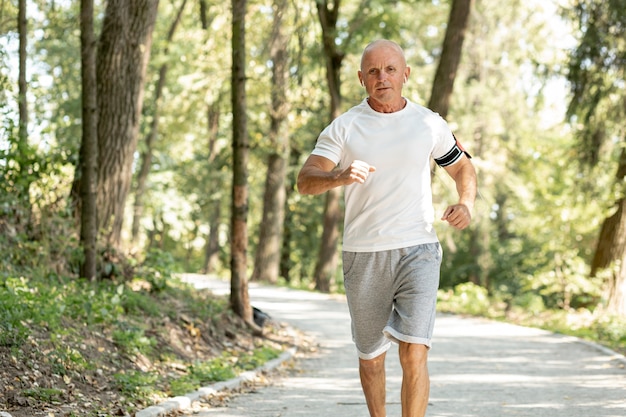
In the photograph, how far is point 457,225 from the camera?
4922 mm

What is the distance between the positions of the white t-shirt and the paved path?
2557 millimetres

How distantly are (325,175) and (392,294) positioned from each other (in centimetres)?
80

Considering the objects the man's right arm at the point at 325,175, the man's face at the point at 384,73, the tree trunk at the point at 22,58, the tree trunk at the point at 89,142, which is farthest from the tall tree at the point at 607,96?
the man's right arm at the point at 325,175

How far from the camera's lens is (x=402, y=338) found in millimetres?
4969

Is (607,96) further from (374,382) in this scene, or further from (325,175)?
(325,175)

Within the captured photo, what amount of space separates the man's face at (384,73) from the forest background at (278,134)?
3.47 metres

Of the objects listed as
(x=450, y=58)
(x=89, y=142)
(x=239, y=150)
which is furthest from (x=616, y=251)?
(x=89, y=142)

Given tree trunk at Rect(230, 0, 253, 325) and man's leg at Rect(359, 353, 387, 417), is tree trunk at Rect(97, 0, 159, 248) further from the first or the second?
man's leg at Rect(359, 353, 387, 417)

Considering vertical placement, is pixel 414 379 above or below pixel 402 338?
below

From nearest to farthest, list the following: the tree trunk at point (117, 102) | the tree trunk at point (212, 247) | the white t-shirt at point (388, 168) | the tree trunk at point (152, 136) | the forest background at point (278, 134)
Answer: the white t-shirt at point (388, 168) < the forest background at point (278, 134) < the tree trunk at point (117, 102) < the tree trunk at point (152, 136) < the tree trunk at point (212, 247)

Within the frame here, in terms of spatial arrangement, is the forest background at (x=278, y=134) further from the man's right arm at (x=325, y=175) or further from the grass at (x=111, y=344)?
the man's right arm at (x=325, y=175)

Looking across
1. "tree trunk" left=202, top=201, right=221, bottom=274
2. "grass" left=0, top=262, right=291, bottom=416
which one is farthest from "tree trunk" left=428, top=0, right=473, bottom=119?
"tree trunk" left=202, top=201, right=221, bottom=274

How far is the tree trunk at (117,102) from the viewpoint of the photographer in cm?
1203

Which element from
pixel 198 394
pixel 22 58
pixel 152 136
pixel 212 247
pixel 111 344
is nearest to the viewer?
pixel 198 394
